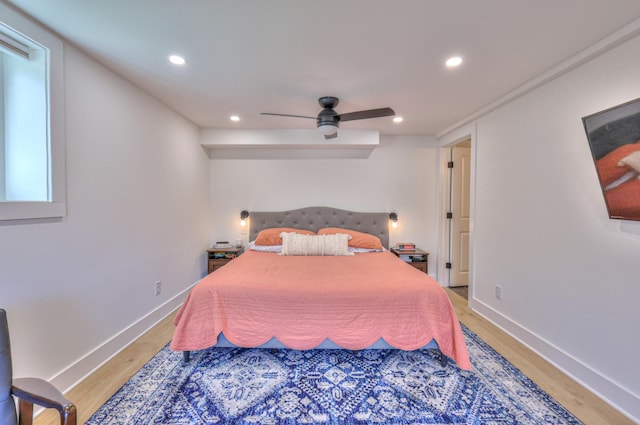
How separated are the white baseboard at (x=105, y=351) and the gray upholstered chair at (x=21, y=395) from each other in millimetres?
937

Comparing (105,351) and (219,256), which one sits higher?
(219,256)

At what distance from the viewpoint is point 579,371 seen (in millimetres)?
1847

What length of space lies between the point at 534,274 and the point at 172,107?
4288 millimetres

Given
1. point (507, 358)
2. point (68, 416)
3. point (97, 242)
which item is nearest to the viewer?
point (68, 416)

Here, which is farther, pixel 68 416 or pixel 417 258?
pixel 417 258

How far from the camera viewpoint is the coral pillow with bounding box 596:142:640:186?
1.53m

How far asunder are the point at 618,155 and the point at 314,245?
2.75 meters

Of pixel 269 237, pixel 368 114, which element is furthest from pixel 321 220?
pixel 368 114

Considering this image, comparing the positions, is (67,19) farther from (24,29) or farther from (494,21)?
(494,21)

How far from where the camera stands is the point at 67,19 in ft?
4.99

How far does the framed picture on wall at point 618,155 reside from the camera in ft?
4.95

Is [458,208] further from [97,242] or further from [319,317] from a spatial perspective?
[97,242]

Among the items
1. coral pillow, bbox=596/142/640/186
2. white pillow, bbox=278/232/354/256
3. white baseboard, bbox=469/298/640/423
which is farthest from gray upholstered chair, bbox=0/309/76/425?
coral pillow, bbox=596/142/640/186

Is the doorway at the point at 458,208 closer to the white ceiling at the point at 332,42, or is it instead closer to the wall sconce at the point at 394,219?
the wall sconce at the point at 394,219
